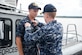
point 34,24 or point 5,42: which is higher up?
point 34,24

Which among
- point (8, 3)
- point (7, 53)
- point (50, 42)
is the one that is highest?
point (8, 3)

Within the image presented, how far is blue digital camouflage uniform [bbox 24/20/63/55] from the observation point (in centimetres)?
333

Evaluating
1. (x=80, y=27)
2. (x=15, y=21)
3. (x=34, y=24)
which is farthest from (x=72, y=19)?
(x=34, y=24)

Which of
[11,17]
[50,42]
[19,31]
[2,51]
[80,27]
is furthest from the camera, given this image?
[80,27]

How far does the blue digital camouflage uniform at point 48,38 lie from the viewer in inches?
131

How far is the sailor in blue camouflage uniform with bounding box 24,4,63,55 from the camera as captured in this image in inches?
131

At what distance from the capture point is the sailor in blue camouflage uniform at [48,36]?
333 centimetres

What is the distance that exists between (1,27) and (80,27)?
224 inches

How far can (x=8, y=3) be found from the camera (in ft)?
18.1

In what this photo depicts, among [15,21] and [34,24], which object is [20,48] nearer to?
[34,24]

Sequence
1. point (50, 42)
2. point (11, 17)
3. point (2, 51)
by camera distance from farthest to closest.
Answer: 1. point (11, 17)
2. point (2, 51)
3. point (50, 42)

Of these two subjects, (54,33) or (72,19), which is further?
(72,19)

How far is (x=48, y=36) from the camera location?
3.34 m

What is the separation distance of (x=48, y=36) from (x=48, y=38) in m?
0.02
